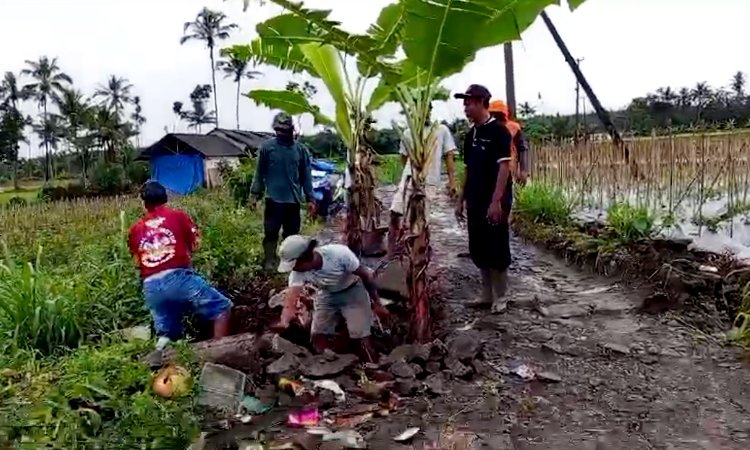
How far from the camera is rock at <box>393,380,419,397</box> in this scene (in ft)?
13.5

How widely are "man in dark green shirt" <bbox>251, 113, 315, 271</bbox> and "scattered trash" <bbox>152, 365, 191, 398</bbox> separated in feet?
10.5

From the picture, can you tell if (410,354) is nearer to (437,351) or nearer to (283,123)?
(437,351)

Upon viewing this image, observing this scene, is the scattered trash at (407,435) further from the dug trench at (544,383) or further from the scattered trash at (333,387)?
the scattered trash at (333,387)

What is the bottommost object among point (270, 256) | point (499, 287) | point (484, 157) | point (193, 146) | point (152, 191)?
point (499, 287)

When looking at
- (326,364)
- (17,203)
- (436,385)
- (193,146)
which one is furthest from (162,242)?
(193,146)

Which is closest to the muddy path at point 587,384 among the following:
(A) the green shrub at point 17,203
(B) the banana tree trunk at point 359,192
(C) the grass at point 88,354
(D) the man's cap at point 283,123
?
(C) the grass at point 88,354

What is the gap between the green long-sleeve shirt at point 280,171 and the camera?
23.3 ft

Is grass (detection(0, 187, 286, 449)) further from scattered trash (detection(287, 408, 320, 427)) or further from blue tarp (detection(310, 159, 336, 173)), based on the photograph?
blue tarp (detection(310, 159, 336, 173))

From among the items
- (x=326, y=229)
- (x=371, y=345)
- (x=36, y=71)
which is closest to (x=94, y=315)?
(x=371, y=345)

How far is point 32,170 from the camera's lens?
61219mm

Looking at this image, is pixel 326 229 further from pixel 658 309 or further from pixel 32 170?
pixel 32 170

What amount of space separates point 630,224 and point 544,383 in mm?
3366

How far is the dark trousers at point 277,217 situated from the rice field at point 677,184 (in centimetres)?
373

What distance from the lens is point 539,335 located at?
5.17 m
